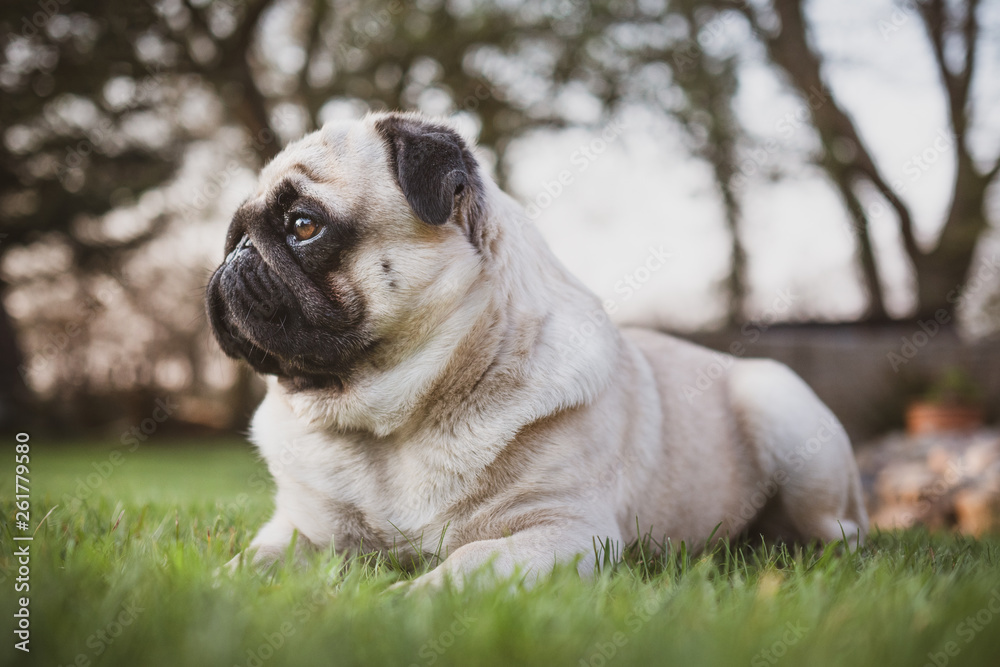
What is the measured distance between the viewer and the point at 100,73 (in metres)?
9.77

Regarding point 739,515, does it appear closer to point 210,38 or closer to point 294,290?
point 294,290

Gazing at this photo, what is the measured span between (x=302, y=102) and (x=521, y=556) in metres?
12.2

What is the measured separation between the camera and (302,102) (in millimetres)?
12547

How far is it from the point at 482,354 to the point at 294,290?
2.32 feet

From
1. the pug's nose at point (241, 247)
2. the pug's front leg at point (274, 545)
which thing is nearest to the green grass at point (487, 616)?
the pug's front leg at point (274, 545)

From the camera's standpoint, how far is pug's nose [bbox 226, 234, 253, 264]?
2.61 metres

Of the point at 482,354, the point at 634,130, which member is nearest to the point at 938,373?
the point at 634,130

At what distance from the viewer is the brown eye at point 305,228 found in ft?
8.14
